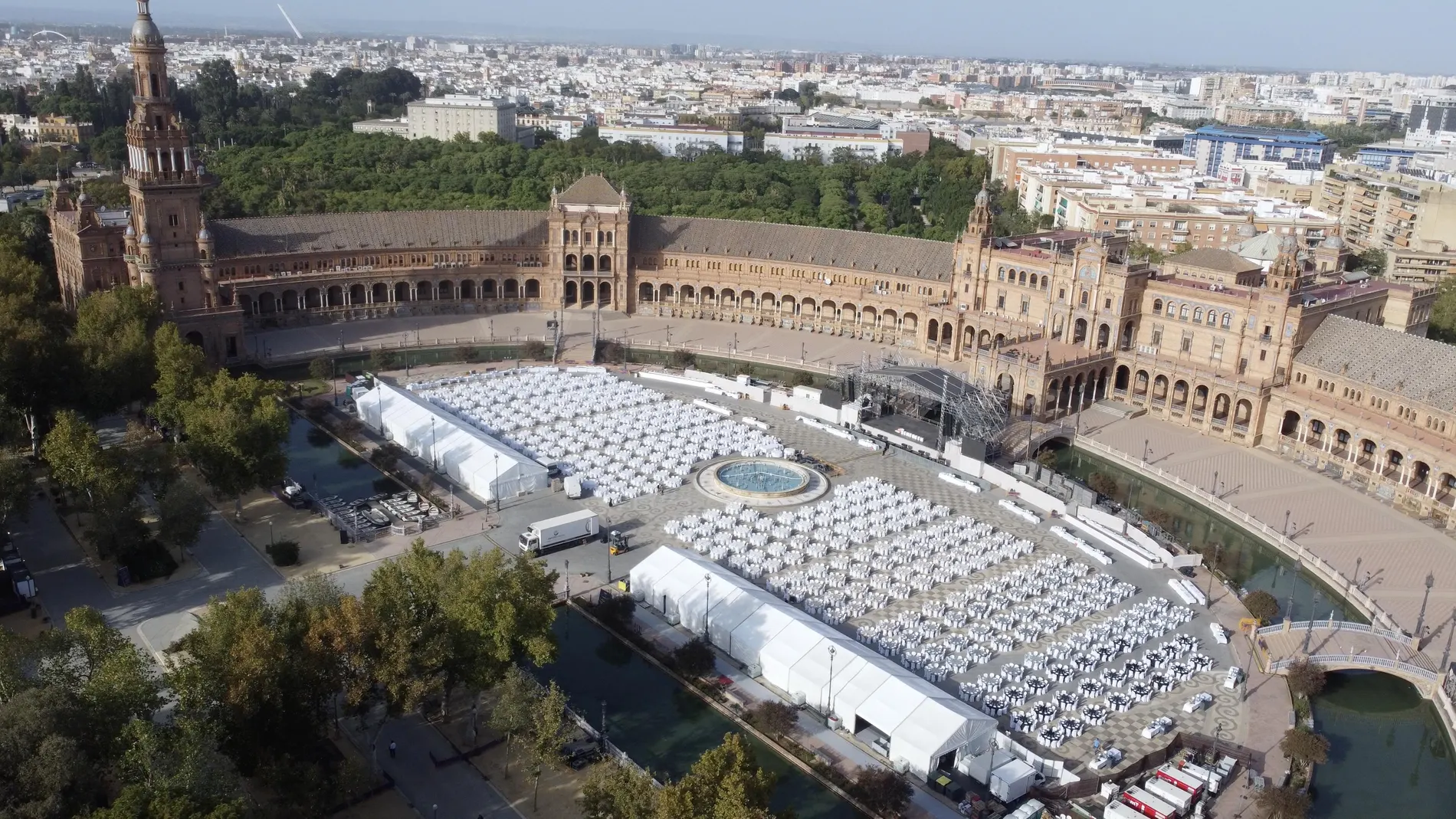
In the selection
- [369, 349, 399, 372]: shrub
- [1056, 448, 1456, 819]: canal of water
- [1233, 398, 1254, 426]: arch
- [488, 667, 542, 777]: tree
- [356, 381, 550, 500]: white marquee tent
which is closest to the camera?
[488, 667, 542, 777]: tree

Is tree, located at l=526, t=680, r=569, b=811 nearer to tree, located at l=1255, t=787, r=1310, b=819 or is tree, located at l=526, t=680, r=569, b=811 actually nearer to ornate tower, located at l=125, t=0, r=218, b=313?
tree, located at l=1255, t=787, r=1310, b=819

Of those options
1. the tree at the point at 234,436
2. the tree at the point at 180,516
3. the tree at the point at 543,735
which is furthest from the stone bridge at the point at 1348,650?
the tree at the point at 234,436

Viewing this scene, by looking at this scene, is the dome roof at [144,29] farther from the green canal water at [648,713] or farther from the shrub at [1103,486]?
the shrub at [1103,486]

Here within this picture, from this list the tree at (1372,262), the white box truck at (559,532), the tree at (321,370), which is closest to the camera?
the white box truck at (559,532)

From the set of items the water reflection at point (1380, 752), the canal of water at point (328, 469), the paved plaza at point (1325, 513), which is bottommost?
the water reflection at point (1380, 752)

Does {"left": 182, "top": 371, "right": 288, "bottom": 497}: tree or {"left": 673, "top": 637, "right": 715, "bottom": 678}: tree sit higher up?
{"left": 182, "top": 371, "right": 288, "bottom": 497}: tree

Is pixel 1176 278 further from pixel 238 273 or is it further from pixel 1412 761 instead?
pixel 238 273

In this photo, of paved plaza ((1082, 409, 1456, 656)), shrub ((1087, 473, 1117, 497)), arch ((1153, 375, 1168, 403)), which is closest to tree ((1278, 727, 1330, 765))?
paved plaza ((1082, 409, 1456, 656))
